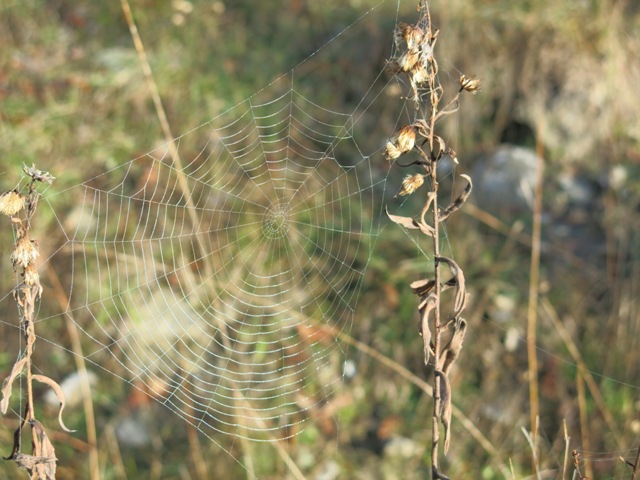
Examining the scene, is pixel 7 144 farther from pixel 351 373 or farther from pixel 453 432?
pixel 453 432

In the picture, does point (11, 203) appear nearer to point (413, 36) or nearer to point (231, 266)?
point (413, 36)

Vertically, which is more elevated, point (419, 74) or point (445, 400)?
point (419, 74)

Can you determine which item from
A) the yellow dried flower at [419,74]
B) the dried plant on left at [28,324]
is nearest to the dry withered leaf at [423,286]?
the yellow dried flower at [419,74]

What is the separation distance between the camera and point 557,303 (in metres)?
3.43

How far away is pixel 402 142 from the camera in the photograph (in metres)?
1.08

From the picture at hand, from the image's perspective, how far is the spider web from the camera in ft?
11.1

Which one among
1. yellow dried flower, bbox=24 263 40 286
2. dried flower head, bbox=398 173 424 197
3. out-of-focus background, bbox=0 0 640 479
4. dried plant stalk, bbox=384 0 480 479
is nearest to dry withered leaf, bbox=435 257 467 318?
dried plant stalk, bbox=384 0 480 479

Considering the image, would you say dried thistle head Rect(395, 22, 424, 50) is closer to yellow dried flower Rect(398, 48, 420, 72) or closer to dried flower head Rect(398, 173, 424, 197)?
yellow dried flower Rect(398, 48, 420, 72)

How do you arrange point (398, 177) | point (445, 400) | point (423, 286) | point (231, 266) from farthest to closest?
point (398, 177) < point (231, 266) < point (423, 286) < point (445, 400)

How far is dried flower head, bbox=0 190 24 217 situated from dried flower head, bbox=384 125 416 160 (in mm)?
528

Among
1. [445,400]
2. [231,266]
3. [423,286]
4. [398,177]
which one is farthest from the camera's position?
[398,177]

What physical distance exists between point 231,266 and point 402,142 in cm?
251

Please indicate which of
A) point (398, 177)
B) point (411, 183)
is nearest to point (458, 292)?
point (411, 183)

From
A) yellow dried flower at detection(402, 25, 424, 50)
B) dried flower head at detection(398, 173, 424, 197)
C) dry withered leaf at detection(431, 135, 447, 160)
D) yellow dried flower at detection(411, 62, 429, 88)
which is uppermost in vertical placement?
yellow dried flower at detection(402, 25, 424, 50)
